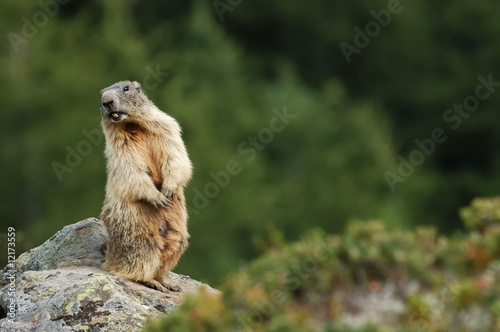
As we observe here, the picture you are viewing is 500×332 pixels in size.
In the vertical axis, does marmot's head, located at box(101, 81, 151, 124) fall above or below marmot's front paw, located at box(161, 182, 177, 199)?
above

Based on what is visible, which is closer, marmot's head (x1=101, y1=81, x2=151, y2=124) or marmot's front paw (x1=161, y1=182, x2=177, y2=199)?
marmot's head (x1=101, y1=81, x2=151, y2=124)

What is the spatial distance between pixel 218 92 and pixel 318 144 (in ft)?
21.4

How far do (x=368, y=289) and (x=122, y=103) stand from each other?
4.81 meters

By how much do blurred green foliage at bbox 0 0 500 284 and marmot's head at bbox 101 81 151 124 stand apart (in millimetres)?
22594

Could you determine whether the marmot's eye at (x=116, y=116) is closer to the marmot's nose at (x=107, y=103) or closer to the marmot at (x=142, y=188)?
the marmot at (x=142, y=188)

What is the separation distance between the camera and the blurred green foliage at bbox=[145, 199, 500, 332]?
4.66 metres

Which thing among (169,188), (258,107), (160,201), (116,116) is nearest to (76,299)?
(160,201)

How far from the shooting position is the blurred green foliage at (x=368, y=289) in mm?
4656

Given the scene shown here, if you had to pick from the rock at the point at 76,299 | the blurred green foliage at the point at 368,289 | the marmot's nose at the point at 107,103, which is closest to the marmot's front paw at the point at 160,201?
the rock at the point at 76,299

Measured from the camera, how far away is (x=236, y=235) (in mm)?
44281

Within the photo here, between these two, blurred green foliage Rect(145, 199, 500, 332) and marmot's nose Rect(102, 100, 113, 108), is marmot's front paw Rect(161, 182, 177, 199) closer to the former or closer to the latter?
marmot's nose Rect(102, 100, 113, 108)

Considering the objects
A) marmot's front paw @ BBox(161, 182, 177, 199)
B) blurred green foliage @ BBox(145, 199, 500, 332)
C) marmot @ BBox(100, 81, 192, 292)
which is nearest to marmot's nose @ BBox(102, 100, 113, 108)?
marmot @ BBox(100, 81, 192, 292)

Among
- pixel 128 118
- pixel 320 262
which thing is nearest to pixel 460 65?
pixel 128 118

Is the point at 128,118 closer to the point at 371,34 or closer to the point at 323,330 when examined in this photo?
the point at 323,330
